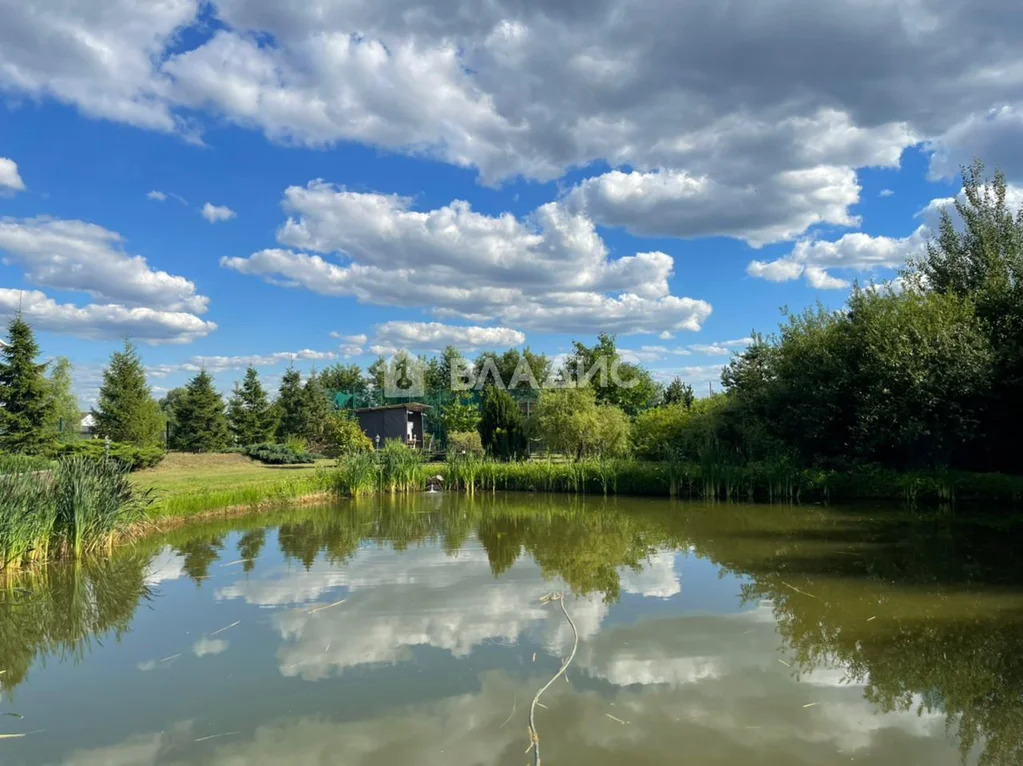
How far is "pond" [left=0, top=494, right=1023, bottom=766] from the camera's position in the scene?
402 centimetres

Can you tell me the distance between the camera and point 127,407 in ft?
83.4

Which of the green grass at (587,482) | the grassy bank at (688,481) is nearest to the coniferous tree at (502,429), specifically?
the grassy bank at (688,481)

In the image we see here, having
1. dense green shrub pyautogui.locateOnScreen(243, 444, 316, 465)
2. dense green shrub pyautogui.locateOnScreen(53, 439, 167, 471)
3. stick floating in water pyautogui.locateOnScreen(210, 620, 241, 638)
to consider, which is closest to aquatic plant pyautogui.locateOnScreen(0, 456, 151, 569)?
stick floating in water pyautogui.locateOnScreen(210, 620, 241, 638)

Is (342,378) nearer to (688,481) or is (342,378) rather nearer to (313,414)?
(313,414)

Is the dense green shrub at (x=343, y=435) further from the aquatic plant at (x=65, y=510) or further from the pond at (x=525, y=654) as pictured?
the pond at (x=525, y=654)

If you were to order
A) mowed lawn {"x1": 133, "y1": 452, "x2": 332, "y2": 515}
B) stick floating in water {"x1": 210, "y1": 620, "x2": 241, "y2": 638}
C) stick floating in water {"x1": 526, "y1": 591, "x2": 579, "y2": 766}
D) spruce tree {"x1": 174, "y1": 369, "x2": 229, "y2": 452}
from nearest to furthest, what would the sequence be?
stick floating in water {"x1": 526, "y1": 591, "x2": 579, "y2": 766}, stick floating in water {"x1": 210, "y1": 620, "x2": 241, "y2": 638}, mowed lawn {"x1": 133, "y1": 452, "x2": 332, "y2": 515}, spruce tree {"x1": 174, "y1": 369, "x2": 229, "y2": 452}

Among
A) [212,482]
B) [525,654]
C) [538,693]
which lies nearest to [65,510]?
[525,654]

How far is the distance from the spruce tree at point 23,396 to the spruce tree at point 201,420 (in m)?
9.09

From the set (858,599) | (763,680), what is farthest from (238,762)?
(858,599)

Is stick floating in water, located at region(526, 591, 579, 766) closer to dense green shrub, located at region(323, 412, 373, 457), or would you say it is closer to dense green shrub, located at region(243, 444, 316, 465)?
dense green shrub, located at region(323, 412, 373, 457)

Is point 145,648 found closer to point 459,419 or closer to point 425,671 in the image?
point 425,671

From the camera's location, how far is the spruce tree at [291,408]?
34250mm

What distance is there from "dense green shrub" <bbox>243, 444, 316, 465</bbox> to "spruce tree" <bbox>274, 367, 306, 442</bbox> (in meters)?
6.93

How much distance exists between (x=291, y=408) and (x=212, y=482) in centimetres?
1711
